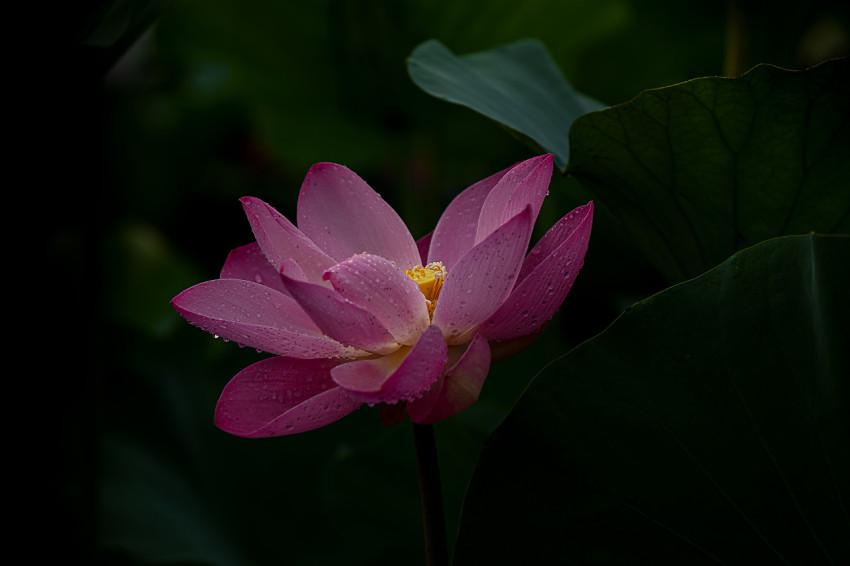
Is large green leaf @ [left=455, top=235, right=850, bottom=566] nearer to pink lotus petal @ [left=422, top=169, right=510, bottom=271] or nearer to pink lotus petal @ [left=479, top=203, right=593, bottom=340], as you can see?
pink lotus petal @ [left=479, top=203, right=593, bottom=340]

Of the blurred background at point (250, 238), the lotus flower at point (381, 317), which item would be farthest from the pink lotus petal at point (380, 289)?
the blurred background at point (250, 238)

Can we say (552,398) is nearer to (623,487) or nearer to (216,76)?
(623,487)

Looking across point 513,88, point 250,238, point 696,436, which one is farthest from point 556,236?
point 250,238

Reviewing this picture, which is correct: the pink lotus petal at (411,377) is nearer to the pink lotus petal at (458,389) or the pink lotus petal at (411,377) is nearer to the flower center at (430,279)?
the pink lotus petal at (458,389)

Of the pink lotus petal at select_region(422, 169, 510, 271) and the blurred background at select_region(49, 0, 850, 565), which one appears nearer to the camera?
the pink lotus petal at select_region(422, 169, 510, 271)

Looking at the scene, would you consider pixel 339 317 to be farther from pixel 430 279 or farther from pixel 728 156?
pixel 728 156

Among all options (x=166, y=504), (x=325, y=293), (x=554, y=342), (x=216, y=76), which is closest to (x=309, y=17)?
(x=554, y=342)

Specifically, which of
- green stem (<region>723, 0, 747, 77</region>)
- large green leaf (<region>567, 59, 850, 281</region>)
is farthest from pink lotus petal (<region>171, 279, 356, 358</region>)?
green stem (<region>723, 0, 747, 77</region>)
